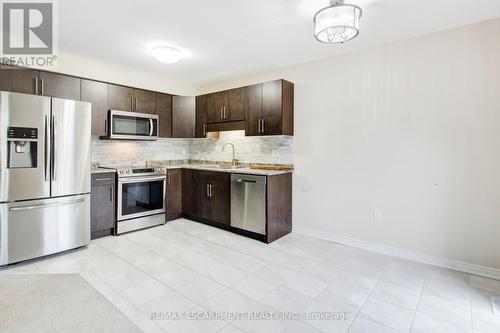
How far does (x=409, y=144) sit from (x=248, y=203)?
2.12 m

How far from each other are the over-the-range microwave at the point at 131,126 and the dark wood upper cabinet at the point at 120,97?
5.4 inches

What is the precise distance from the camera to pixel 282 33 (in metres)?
2.92

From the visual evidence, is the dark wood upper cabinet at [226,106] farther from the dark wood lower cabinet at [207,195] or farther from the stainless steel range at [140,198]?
the stainless steel range at [140,198]

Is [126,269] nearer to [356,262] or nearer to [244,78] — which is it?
[356,262]

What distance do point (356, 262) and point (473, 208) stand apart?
4.26 ft

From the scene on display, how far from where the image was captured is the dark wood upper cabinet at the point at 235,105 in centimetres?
411

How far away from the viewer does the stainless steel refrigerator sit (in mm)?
2672

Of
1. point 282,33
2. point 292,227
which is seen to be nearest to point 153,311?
point 292,227

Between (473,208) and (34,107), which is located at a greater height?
(34,107)

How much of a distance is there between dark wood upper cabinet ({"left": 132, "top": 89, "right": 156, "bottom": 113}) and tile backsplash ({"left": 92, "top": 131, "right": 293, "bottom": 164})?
0.62 m

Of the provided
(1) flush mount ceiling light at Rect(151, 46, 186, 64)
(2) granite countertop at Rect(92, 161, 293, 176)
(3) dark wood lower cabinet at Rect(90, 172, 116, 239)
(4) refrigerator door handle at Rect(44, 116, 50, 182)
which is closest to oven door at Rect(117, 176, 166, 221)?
(3) dark wood lower cabinet at Rect(90, 172, 116, 239)

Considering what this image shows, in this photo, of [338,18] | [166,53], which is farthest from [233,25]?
[338,18]

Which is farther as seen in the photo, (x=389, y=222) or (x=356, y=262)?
(x=389, y=222)

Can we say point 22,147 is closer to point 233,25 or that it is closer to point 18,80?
point 18,80
